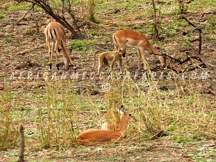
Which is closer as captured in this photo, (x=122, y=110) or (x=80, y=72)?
(x=122, y=110)

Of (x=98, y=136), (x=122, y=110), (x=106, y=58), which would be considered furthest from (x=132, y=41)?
(x=98, y=136)

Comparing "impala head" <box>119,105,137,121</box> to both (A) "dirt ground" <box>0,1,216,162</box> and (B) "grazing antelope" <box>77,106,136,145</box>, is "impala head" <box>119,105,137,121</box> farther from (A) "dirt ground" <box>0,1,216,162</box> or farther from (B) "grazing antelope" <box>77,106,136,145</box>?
(A) "dirt ground" <box>0,1,216,162</box>

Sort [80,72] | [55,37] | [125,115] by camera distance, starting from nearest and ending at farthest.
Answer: [125,115] < [80,72] < [55,37]

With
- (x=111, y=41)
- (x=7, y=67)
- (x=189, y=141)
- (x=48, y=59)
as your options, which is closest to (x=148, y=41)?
(x=111, y=41)

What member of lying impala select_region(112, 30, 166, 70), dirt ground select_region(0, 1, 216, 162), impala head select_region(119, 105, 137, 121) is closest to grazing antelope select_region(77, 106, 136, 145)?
dirt ground select_region(0, 1, 216, 162)

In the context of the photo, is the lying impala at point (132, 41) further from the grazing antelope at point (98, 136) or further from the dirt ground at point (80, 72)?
the grazing antelope at point (98, 136)

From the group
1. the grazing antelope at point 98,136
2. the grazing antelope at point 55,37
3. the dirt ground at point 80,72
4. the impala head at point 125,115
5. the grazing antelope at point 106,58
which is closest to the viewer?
the dirt ground at point 80,72

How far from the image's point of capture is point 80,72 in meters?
11.4

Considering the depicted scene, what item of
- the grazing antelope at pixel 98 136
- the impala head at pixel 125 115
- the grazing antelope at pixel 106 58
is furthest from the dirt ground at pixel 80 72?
the impala head at pixel 125 115

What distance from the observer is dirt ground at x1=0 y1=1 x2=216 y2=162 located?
5.87 metres

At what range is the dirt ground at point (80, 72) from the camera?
5.87m

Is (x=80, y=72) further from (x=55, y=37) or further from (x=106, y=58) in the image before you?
(x=55, y=37)

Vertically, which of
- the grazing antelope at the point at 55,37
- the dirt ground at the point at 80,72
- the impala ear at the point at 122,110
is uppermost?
the grazing antelope at the point at 55,37

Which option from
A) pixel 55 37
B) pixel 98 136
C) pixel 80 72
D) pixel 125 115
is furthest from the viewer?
pixel 55 37
